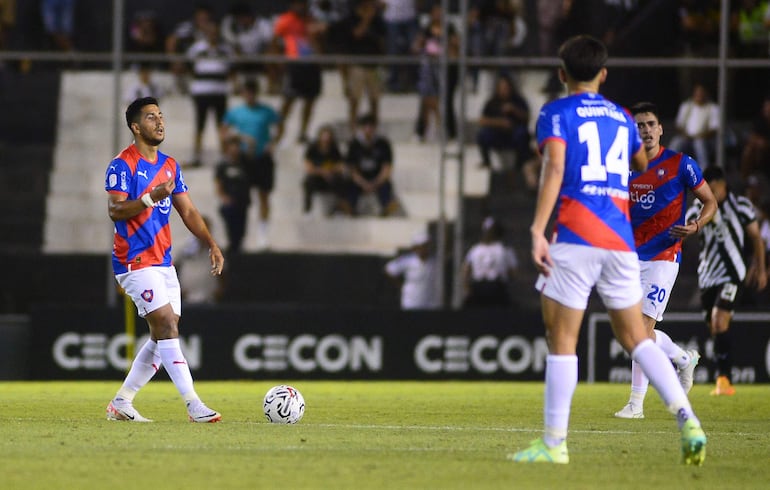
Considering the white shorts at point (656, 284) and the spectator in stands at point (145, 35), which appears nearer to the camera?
the white shorts at point (656, 284)

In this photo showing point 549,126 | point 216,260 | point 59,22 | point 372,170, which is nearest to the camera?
point 549,126

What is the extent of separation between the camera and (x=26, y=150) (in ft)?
70.1

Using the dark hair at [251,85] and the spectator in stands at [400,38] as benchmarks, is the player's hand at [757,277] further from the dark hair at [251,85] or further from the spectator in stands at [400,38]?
the dark hair at [251,85]

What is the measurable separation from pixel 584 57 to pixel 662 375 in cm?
166

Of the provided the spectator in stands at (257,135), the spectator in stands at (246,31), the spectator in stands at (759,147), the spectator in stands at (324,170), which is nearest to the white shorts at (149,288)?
the spectator in stands at (257,135)

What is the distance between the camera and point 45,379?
58.0 feet

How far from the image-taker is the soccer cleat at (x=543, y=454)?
24.3 feet

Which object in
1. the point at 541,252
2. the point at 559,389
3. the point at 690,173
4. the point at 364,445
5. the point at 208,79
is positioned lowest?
the point at 364,445

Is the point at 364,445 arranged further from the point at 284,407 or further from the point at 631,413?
the point at 631,413

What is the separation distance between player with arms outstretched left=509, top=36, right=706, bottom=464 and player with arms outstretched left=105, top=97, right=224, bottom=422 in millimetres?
3214

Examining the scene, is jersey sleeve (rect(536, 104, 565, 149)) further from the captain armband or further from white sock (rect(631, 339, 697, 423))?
the captain armband

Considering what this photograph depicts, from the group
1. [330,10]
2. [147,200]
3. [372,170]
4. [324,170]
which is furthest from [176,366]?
[330,10]

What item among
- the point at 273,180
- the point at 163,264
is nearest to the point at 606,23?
the point at 273,180

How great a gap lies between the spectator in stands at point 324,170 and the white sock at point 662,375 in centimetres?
1322
